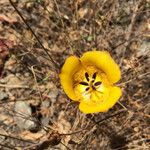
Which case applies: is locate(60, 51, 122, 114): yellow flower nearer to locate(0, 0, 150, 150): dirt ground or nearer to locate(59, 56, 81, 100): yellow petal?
locate(59, 56, 81, 100): yellow petal

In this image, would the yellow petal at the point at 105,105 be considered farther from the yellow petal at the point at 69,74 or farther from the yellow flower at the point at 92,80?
the yellow petal at the point at 69,74

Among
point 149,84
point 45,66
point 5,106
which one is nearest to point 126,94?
point 149,84

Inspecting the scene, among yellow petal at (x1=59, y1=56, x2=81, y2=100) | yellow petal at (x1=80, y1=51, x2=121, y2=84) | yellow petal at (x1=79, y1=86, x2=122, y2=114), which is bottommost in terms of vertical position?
yellow petal at (x1=79, y1=86, x2=122, y2=114)

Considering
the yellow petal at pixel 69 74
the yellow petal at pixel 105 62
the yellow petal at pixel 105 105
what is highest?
the yellow petal at pixel 105 62

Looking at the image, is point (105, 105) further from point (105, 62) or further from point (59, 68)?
point (59, 68)

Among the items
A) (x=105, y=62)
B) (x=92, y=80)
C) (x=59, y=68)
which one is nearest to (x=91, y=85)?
(x=92, y=80)

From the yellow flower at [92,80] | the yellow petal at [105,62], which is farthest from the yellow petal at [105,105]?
the yellow petal at [105,62]

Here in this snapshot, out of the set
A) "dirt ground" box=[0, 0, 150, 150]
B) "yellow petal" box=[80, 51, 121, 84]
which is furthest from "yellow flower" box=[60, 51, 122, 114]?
"dirt ground" box=[0, 0, 150, 150]
